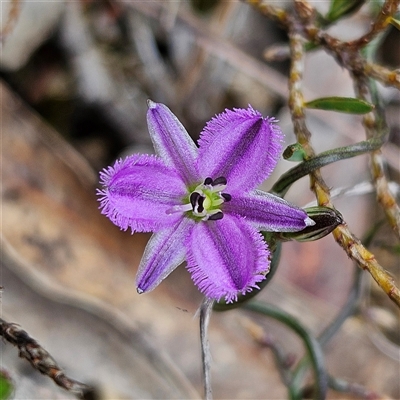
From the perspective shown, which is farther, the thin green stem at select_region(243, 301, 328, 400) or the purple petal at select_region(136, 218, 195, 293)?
the thin green stem at select_region(243, 301, 328, 400)

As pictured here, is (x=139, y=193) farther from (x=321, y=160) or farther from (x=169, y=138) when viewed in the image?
(x=321, y=160)

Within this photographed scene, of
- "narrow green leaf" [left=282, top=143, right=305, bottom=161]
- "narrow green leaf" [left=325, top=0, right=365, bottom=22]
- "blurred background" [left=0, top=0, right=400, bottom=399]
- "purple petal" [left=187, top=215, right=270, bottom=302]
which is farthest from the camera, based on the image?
"blurred background" [left=0, top=0, right=400, bottom=399]

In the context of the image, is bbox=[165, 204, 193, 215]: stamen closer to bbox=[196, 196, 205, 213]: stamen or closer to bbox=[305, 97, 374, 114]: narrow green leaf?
bbox=[196, 196, 205, 213]: stamen

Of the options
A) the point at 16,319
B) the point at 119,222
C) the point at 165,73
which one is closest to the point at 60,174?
the point at 16,319

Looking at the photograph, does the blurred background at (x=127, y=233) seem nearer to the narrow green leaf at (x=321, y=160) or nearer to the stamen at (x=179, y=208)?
the narrow green leaf at (x=321, y=160)

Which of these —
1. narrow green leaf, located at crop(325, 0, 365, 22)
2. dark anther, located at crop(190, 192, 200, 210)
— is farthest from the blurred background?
dark anther, located at crop(190, 192, 200, 210)

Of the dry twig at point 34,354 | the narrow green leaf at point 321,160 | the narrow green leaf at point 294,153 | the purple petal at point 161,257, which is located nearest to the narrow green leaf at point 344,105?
the narrow green leaf at point 321,160
